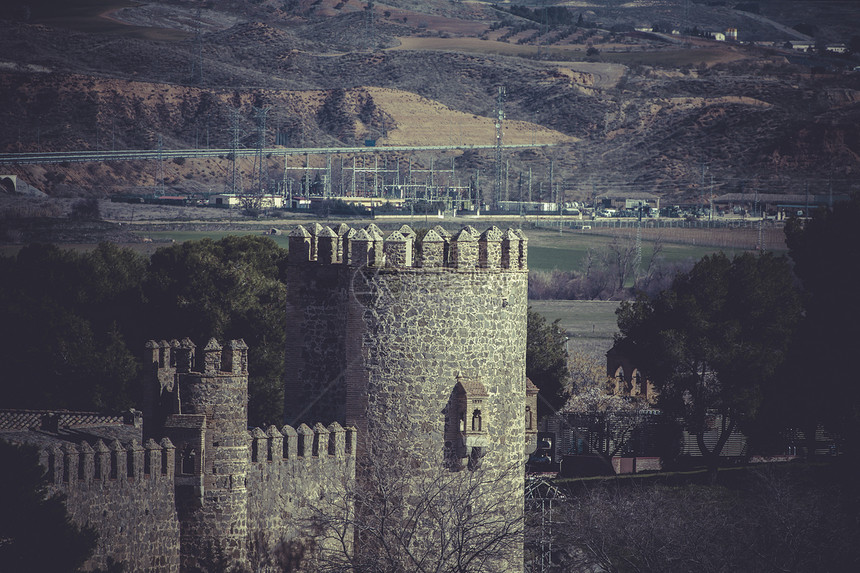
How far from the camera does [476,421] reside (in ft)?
107

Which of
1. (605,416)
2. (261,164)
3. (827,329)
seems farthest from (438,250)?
(261,164)

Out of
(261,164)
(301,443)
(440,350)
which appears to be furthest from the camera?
(261,164)

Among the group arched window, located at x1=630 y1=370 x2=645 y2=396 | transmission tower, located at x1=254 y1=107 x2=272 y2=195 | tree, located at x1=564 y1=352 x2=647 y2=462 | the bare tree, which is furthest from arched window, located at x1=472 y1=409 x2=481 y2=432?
transmission tower, located at x1=254 y1=107 x2=272 y2=195

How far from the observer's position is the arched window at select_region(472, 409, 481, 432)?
107 ft

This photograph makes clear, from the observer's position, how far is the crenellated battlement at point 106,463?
98.5 ft

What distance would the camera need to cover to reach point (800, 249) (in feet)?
195

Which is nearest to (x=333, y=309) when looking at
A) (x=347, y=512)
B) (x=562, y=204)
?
(x=347, y=512)

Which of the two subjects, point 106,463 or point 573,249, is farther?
point 573,249

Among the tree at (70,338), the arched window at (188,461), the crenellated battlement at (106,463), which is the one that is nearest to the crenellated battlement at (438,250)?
the arched window at (188,461)

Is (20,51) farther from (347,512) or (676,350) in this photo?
(347,512)

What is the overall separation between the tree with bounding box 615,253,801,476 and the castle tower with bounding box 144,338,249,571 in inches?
1017

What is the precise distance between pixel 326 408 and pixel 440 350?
2.74m

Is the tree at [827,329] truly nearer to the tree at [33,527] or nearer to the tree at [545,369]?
the tree at [545,369]

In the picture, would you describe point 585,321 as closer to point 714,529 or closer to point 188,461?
point 714,529
